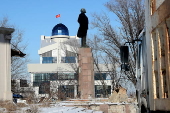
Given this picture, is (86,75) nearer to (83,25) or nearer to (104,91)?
(83,25)

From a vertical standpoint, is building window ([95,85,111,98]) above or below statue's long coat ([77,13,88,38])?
below

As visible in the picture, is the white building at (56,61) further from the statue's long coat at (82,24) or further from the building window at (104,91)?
the statue's long coat at (82,24)

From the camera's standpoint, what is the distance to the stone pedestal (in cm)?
2297

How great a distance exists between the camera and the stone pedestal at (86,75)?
75.4 ft

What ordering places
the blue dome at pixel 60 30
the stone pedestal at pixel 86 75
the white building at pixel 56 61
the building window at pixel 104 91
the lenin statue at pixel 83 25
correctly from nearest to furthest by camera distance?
the stone pedestal at pixel 86 75, the lenin statue at pixel 83 25, the building window at pixel 104 91, the white building at pixel 56 61, the blue dome at pixel 60 30

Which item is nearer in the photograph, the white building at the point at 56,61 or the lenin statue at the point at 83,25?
the lenin statue at the point at 83,25

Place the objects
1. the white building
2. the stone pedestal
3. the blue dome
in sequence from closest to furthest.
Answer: the stone pedestal
the white building
the blue dome

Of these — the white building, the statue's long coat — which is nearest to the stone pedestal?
the statue's long coat

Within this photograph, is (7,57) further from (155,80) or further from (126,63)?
(155,80)

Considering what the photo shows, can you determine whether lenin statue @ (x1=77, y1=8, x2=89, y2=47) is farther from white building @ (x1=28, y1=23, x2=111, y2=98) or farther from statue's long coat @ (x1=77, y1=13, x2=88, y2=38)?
white building @ (x1=28, y1=23, x2=111, y2=98)

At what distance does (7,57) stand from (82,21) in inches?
233

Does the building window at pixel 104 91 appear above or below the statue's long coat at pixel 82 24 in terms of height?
below

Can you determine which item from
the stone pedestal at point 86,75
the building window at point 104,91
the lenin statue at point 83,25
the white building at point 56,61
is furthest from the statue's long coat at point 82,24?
the white building at point 56,61

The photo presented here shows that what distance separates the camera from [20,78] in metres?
40.3
